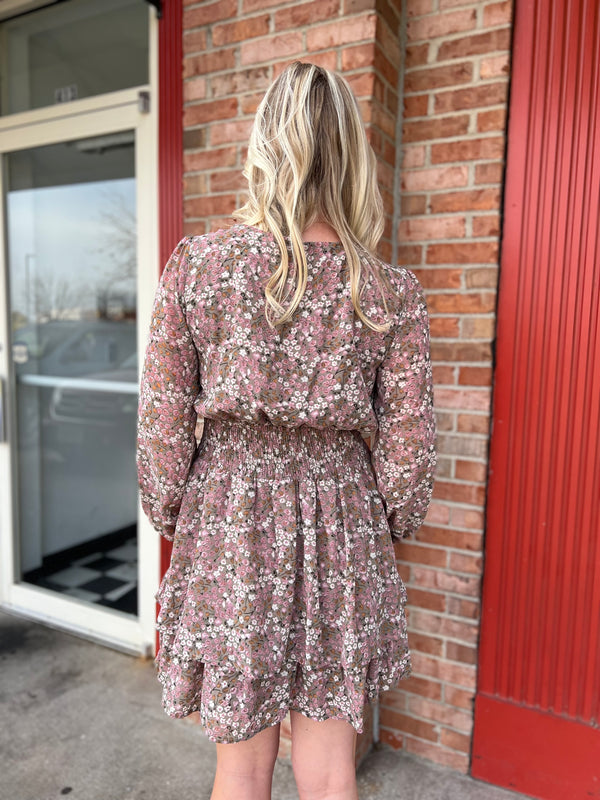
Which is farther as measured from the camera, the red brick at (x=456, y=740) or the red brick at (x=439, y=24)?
the red brick at (x=456, y=740)

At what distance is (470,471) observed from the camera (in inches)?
74.7

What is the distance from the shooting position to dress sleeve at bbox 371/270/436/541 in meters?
1.24

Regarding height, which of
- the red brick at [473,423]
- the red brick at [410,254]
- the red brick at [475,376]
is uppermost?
the red brick at [410,254]

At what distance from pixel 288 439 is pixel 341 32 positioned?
1.31 meters

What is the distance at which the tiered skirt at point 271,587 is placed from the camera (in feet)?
3.88

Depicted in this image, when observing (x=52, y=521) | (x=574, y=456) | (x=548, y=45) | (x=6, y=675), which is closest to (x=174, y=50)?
(x=548, y=45)

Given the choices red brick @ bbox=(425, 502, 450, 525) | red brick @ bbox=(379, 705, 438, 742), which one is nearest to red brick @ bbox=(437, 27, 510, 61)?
red brick @ bbox=(425, 502, 450, 525)

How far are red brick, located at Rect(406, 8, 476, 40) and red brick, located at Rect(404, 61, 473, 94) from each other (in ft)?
0.32

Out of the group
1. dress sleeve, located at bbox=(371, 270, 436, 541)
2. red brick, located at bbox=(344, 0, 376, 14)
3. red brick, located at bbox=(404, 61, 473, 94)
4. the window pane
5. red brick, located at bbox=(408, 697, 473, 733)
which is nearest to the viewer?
dress sleeve, located at bbox=(371, 270, 436, 541)

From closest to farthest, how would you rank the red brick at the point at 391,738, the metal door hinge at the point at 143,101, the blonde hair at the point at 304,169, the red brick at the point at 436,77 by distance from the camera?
1. the blonde hair at the point at 304,169
2. the red brick at the point at 436,77
3. the red brick at the point at 391,738
4. the metal door hinge at the point at 143,101

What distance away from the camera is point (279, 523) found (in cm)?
120

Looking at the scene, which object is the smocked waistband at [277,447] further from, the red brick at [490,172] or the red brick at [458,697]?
the red brick at [458,697]

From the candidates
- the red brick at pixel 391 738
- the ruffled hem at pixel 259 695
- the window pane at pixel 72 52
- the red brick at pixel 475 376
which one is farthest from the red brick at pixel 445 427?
the window pane at pixel 72 52

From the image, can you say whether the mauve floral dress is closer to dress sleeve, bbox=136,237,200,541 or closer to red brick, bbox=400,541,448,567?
dress sleeve, bbox=136,237,200,541
